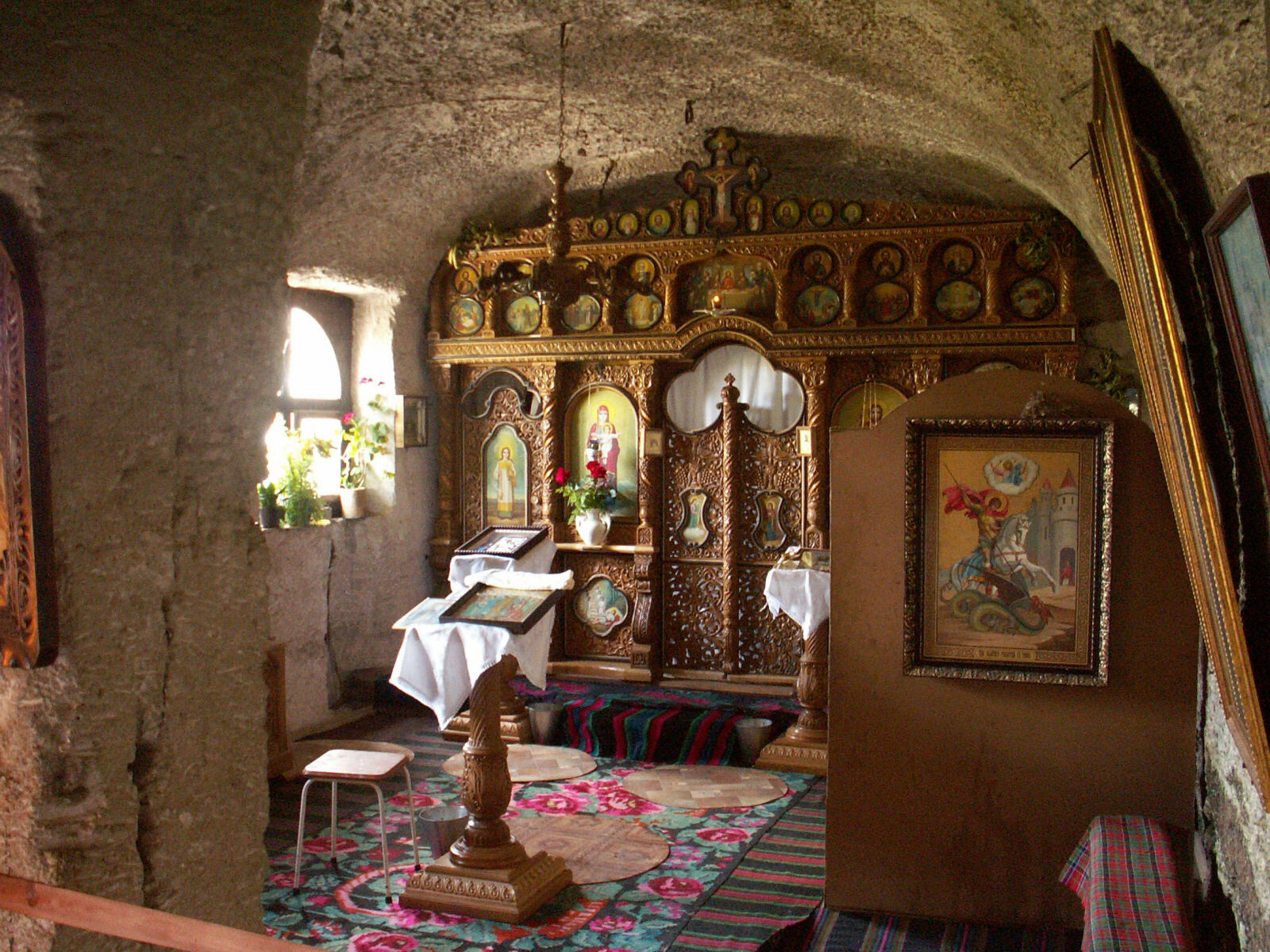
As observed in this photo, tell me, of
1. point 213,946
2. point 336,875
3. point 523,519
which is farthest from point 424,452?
point 213,946

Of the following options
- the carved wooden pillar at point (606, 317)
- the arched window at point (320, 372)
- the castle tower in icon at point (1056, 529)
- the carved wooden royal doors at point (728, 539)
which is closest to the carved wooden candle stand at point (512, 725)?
the carved wooden royal doors at point (728, 539)

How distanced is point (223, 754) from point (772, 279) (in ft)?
18.7

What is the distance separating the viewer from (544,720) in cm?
692

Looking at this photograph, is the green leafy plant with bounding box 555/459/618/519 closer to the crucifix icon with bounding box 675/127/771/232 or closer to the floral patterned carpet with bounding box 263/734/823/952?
the crucifix icon with bounding box 675/127/771/232

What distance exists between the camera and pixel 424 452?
8.27 meters

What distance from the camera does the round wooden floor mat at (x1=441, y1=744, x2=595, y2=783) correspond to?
20.3ft

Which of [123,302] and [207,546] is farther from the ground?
[123,302]

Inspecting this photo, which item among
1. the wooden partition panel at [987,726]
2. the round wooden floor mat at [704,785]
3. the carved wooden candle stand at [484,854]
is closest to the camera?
the wooden partition panel at [987,726]

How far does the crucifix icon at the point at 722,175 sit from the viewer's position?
6633 millimetres

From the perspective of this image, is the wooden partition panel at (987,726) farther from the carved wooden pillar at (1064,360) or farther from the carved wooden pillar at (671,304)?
the carved wooden pillar at (671,304)

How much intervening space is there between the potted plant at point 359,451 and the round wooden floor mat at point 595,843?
302 centimetres

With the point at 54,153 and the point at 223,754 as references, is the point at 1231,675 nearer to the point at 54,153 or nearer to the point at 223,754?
the point at 223,754

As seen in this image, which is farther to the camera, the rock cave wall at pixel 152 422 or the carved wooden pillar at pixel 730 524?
the carved wooden pillar at pixel 730 524

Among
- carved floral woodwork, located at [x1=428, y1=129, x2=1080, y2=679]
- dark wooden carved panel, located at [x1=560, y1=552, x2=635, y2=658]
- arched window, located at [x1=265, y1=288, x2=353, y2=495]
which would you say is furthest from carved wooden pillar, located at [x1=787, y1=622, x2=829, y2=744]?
arched window, located at [x1=265, y1=288, x2=353, y2=495]
